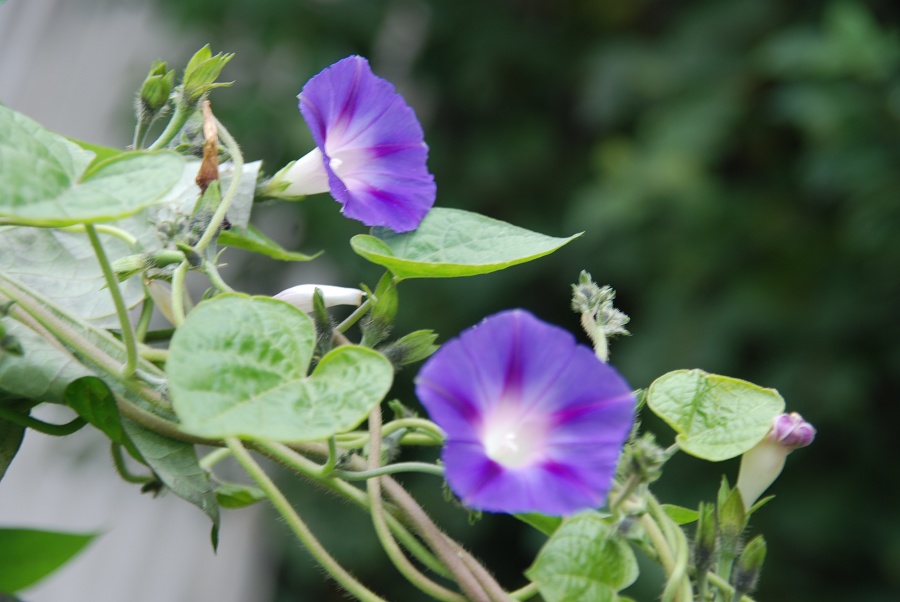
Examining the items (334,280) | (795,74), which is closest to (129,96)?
(334,280)

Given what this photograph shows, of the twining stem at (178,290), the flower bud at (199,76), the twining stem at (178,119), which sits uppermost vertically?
the flower bud at (199,76)

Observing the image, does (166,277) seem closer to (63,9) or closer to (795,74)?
(795,74)

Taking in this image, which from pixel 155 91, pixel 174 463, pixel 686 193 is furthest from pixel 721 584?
pixel 686 193

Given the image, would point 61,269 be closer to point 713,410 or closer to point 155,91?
point 155,91

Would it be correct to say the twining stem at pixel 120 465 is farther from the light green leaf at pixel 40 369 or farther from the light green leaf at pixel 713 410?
the light green leaf at pixel 713 410

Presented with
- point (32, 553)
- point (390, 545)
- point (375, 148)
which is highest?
point (375, 148)

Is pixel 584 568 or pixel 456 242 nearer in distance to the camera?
pixel 584 568

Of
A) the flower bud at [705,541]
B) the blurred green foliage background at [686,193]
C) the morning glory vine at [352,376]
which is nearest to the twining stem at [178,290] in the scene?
the morning glory vine at [352,376]
